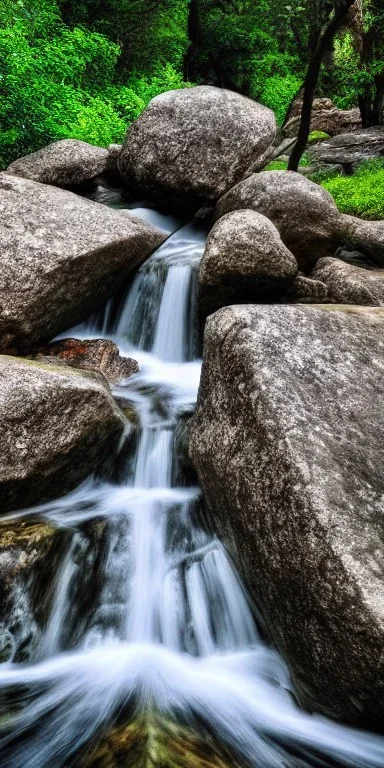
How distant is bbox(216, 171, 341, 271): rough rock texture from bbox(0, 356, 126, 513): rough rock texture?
13.5 ft

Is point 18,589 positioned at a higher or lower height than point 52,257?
lower

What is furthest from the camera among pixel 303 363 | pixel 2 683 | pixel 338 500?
pixel 303 363

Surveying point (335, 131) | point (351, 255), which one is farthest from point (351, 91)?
point (351, 255)

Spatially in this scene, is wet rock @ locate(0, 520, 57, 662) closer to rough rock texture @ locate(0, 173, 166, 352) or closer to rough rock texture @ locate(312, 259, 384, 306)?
rough rock texture @ locate(0, 173, 166, 352)

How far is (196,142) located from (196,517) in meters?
6.71

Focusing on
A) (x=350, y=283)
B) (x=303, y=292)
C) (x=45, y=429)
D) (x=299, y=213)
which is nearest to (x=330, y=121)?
(x=299, y=213)

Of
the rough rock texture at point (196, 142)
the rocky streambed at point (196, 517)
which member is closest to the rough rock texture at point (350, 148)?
the rough rock texture at point (196, 142)

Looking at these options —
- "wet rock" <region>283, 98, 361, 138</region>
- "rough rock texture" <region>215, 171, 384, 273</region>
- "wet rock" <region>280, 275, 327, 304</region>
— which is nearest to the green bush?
"wet rock" <region>283, 98, 361, 138</region>

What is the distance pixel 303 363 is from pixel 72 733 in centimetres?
247

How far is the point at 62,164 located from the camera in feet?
31.7

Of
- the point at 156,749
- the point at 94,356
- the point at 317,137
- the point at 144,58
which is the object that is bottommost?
Answer: the point at 156,749

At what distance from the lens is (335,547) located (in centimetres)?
257

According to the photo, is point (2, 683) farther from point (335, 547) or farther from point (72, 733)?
point (335, 547)

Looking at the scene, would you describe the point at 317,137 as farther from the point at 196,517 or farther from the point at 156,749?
the point at 156,749
